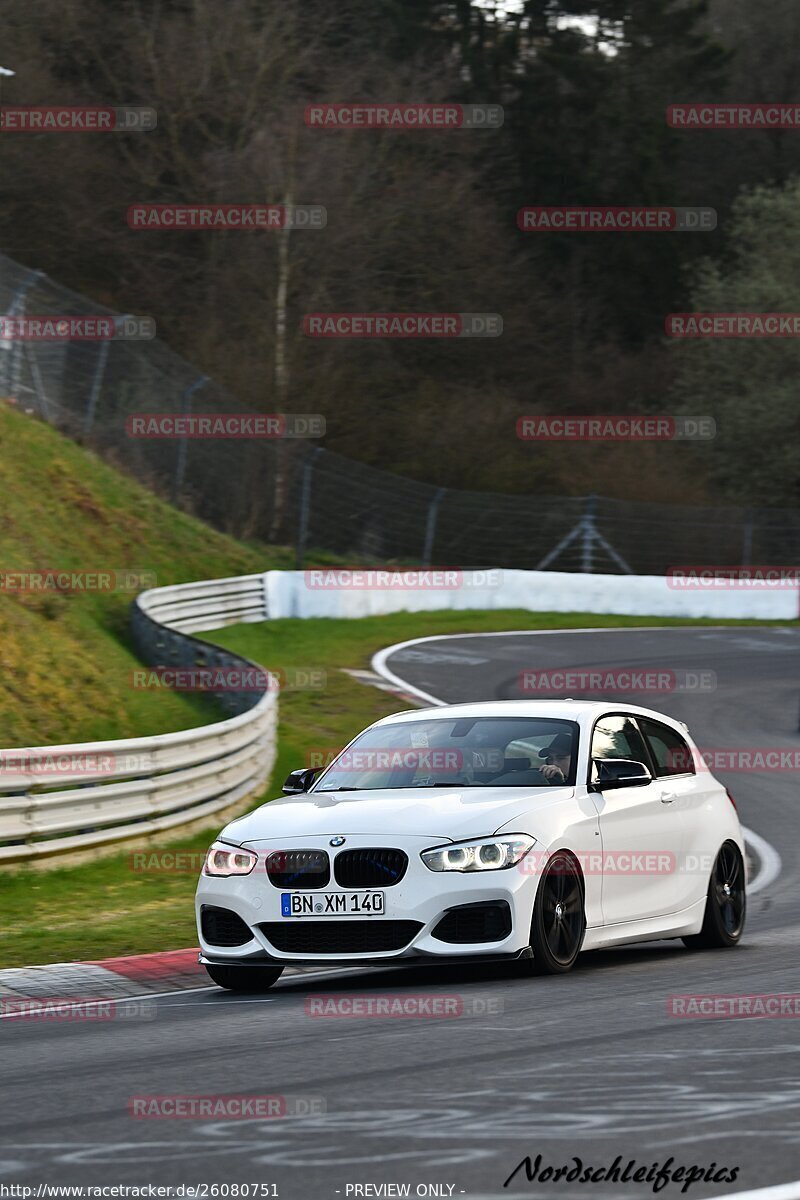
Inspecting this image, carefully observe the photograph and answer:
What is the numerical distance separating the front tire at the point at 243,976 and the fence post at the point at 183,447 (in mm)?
26595

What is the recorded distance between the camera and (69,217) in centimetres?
4666

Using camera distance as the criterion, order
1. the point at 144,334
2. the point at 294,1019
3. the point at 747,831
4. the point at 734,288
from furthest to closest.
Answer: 1. the point at 734,288
2. the point at 144,334
3. the point at 747,831
4. the point at 294,1019

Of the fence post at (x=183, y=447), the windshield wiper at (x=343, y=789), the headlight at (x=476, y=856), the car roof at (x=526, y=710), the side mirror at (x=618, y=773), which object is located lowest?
the headlight at (x=476, y=856)

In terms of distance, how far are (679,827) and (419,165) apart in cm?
3981

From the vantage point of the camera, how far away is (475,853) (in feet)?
27.7

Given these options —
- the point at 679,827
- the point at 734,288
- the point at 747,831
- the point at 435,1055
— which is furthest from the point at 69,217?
the point at 435,1055

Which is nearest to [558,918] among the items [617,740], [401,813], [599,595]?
[401,813]

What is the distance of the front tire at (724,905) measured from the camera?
1027 centimetres

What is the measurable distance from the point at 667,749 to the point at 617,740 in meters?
0.66

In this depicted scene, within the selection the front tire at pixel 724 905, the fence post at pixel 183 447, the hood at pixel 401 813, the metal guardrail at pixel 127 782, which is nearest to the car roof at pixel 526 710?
the hood at pixel 401 813

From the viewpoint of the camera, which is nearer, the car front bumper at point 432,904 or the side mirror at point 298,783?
the car front bumper at point 432,904

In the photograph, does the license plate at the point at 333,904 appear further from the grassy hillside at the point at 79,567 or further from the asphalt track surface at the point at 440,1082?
the grassy hillside at the point at 79,567

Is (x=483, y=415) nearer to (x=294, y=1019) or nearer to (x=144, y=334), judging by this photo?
(x=144, y=334)

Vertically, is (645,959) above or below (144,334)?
below
